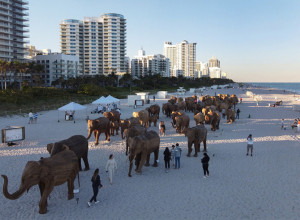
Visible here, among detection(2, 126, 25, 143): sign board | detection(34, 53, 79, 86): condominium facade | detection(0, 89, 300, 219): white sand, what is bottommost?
detection(0, 89, 300, 219): white sand

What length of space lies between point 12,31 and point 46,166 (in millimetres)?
83276

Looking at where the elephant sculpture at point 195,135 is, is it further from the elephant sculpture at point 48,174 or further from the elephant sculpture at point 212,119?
the elephant sculpture at point 212,119

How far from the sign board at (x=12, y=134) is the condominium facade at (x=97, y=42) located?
110 m

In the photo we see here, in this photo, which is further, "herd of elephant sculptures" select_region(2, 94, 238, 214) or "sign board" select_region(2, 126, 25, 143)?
"sign board" select_region(2, 126, 25, 143)

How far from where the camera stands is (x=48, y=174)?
26.6 feet

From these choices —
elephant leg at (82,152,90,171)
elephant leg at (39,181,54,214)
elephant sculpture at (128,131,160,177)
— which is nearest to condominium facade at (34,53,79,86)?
elephant leg at (82,152,90,171)

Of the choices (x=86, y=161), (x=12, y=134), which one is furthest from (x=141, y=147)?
(x=12, y=134)

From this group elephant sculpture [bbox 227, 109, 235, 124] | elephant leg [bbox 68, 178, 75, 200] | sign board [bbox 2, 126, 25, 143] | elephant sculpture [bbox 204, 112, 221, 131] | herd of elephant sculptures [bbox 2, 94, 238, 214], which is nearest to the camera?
herd of elephant sculptures [bbox 2, 94, 238, 214]

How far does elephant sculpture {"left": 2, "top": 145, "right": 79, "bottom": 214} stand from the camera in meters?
7.55

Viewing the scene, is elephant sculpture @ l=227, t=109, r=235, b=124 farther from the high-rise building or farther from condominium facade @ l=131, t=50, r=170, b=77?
condominium facade @ l=131, t=50, r=170, b=77

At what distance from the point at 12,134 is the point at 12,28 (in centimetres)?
7338

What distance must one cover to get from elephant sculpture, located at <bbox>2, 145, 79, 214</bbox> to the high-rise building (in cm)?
7599

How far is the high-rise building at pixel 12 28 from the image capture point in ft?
239

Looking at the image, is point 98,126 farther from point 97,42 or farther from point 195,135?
point 97,42
